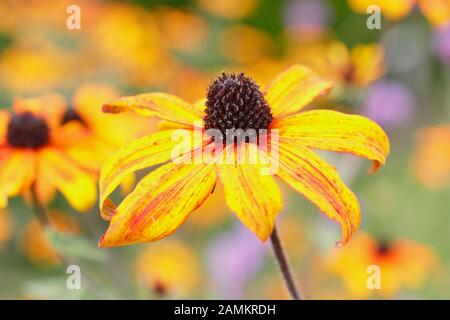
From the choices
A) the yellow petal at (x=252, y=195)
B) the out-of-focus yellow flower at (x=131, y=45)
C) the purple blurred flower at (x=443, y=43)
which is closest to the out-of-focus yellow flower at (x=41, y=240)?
the out-of-focus yellow flower at (x=131, y=45)

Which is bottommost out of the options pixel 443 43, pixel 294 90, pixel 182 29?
pixel 294 90

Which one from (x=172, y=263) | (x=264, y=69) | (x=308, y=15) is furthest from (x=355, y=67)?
(x=308, y=15)

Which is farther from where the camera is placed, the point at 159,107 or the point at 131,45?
→ the point at 131,45

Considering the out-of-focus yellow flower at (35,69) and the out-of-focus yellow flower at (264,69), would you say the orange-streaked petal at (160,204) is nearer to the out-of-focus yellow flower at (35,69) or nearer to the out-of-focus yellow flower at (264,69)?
the out-of-focus yellow flower at (264,69)

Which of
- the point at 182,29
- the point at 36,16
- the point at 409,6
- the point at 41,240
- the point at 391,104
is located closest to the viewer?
the point at 409,6

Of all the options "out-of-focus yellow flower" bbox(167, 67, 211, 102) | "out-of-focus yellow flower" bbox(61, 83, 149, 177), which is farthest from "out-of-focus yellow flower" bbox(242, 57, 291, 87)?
"out-of-focus yellow flower" bbox(61, 83, 149, 177)

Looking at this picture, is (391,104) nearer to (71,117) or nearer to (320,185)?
(71,117)
